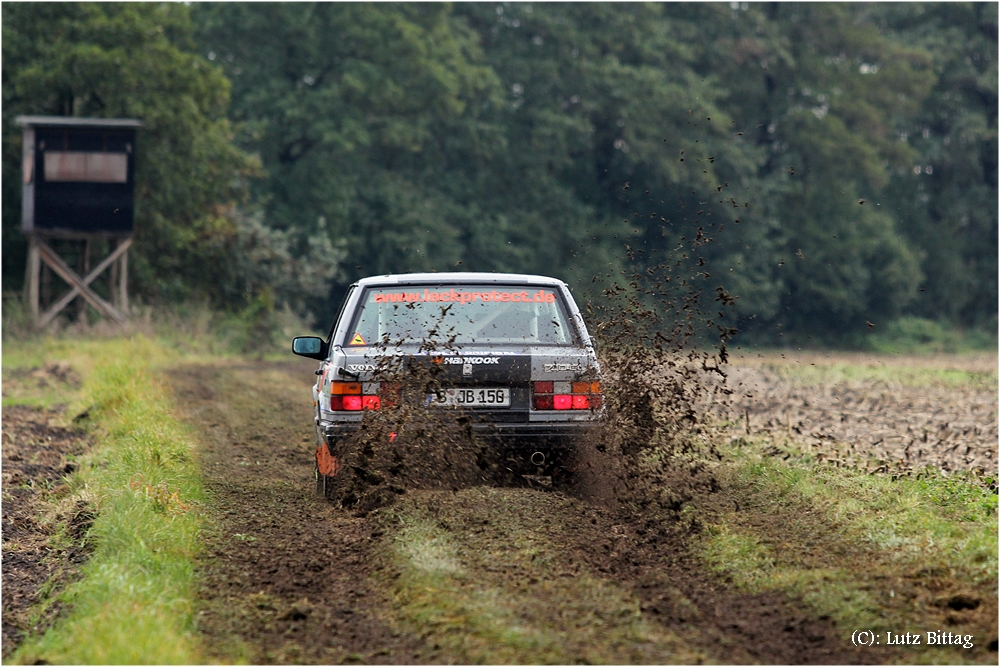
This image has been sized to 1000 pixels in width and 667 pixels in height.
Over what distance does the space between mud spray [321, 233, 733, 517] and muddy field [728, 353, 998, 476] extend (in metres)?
0.69

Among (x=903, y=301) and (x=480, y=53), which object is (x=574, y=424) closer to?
(x=480, y=53)

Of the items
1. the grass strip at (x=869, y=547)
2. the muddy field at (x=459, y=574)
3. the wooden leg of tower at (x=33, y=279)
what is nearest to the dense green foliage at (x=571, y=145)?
the wooden leg of tower at (x=33, y=279)

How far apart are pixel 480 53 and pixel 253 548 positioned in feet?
138

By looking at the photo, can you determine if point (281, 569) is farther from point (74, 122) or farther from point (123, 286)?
point (123, 286)

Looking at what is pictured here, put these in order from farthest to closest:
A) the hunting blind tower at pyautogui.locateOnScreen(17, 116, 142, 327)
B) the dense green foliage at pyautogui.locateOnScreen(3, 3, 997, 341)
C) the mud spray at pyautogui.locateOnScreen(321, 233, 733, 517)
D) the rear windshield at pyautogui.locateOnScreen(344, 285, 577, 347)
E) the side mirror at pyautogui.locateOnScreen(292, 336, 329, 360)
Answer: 1. the dense green foliage at pyautogui.locateOnScreen(3, 3, 997, 341)
2. the hunting blind tower at pyautogui.locateOnScreen(17, 116, 142, 327)
3. the side mirror at pyautogui.locateOnScreen(292, 336, 329, 360)
4. the rear windshield at pyautogui.locateOnScreen(344, 285, 577, 347)
5. the mud spray at pyautogui.locateOnScreen(321, 233, 733, 517)

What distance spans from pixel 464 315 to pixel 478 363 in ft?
2.42

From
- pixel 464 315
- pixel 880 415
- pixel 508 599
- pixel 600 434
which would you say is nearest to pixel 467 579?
pixel 508 599

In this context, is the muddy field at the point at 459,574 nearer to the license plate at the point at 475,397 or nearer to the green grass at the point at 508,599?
the green grass at the point at 508,599

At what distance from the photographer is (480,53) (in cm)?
4734

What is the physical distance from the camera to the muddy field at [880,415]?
1154 cm

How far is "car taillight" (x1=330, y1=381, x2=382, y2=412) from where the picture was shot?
8.04 metres

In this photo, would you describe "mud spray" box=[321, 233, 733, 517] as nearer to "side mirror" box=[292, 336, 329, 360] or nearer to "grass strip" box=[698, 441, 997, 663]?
"grass strip" box=[698, 441, 997, 663]

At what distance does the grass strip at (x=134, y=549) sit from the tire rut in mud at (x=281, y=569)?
0.52 feet

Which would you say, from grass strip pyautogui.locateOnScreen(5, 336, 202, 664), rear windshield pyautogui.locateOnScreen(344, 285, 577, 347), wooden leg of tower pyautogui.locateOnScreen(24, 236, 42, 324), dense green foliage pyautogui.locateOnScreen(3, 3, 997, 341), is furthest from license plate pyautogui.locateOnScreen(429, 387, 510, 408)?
dense green foliage pyautogui.locateOnScreen(3, 3, 997, 341)
